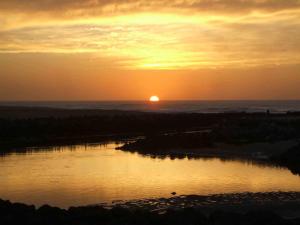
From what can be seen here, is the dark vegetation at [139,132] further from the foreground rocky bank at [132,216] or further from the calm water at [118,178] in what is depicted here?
the foreground rocky bank at [132,216]

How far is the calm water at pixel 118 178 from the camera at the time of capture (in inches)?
675

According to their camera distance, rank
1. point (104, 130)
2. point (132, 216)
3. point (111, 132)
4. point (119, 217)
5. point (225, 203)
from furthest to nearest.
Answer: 1. point (104, 130)
2. point (111, 132)
3. point (225, 203)
4. point (119, 217)
5. point (132, 216)

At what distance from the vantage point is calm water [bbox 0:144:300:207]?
17141 millimetres

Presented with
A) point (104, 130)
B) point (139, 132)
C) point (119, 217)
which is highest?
point (104, 130)

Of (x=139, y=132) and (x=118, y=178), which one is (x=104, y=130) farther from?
(x=118, y=178)

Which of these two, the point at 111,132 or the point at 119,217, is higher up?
the point at 111,132

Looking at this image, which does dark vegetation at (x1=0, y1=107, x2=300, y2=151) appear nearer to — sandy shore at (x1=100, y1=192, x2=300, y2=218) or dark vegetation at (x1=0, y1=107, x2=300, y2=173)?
dark vegetation at (x1=0, y1=107, x2=300, y2=173)

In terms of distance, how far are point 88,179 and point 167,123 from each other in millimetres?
34768

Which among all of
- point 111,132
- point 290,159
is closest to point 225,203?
point 290,159

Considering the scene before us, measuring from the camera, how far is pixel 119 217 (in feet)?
40.4

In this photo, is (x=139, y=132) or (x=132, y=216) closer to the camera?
(x=132, y=216)

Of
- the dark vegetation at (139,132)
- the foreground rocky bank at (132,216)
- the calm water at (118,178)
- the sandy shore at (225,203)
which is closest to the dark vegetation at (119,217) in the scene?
the foreground rocky bank at (132,216)

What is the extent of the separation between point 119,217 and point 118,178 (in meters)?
8.04

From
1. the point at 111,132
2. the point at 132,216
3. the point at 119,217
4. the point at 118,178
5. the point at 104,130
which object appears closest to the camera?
the point at 132,216
